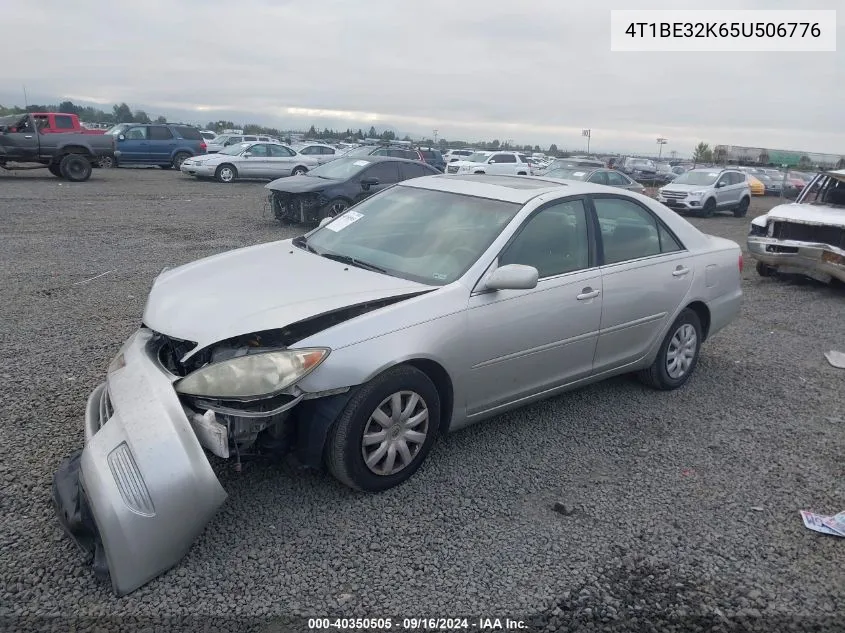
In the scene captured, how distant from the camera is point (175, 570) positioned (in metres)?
2.82

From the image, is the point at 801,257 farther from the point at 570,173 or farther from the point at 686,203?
the point at 686,203

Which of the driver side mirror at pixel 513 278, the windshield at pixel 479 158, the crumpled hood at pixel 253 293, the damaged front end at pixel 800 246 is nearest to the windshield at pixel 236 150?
the windshield at pixel 479 158

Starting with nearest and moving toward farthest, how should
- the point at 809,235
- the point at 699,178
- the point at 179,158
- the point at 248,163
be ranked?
the point at 809,235
the point at 699,178
the point at 248,163
the point at 179,158

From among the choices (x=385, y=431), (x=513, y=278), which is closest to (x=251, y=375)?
(x=385, y=431)

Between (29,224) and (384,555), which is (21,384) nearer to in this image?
(384,555)

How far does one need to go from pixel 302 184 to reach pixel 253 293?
937 centimetres

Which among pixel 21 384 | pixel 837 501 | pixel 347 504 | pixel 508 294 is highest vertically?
pixel 508 294

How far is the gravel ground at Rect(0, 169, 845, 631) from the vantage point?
8.91ft

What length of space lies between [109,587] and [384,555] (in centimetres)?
116

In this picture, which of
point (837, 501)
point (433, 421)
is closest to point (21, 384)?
point (433, 421)

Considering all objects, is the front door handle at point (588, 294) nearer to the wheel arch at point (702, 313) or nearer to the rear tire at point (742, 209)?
the wheel arch at point (702, 313)

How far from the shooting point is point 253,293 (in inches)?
139

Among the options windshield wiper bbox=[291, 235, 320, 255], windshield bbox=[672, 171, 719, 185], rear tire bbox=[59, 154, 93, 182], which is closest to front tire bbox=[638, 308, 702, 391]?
windshield wiper bbox=[291, 235, 320, 255]

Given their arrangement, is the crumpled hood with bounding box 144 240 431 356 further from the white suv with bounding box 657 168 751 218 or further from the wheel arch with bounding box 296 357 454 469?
the white suv with bounding box 657 168 751 218
